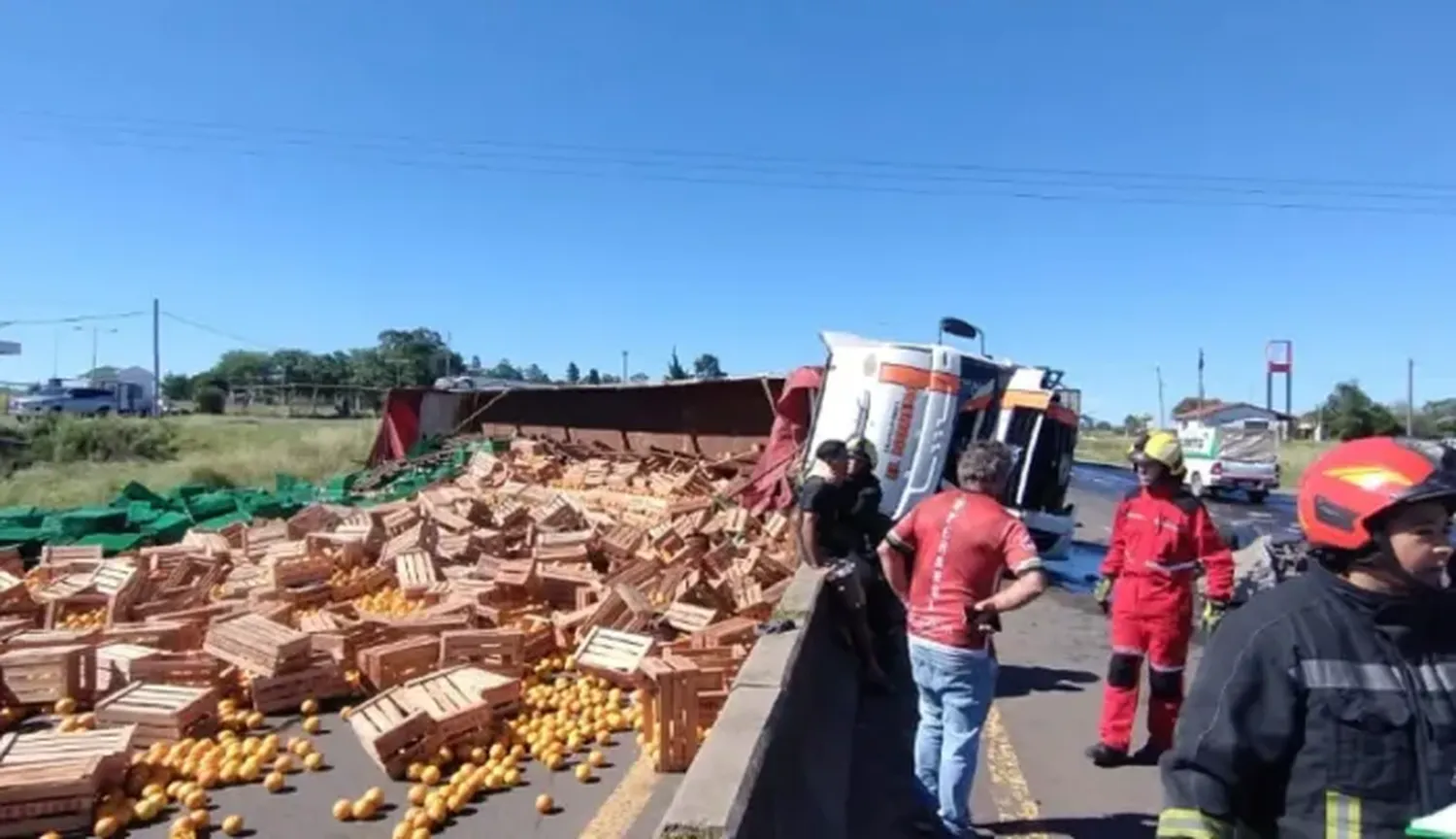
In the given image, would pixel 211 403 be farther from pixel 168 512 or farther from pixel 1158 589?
pixel 1158 589

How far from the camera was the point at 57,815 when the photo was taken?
515 centimetres

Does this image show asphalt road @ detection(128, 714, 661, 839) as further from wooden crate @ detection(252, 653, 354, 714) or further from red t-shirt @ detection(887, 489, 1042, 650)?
red t-shirt @ detection(887, 489, 1042, 650)

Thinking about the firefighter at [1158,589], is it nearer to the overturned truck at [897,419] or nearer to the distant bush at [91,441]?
the overturned truck at [897,419]

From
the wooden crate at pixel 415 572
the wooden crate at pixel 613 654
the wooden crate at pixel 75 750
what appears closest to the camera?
the wooden crate at pixel 75 750

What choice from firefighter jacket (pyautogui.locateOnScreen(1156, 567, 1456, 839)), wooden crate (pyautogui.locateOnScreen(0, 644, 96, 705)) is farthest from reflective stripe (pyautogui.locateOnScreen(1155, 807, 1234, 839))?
wooden crate (pyautogui.locateOnScreen(0, 644, 96, 705))

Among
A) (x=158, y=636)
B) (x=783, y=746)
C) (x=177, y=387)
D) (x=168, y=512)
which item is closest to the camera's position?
(x=783, y=746)

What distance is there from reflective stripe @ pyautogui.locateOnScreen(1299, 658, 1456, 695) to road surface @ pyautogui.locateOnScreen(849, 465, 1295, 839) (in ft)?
10.6

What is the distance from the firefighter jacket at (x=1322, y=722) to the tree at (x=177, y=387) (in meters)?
108

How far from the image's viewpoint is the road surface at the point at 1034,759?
201 inches

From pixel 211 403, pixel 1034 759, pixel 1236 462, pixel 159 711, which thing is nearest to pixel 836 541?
pixel 1034 759

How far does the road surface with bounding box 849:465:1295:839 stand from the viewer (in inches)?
201

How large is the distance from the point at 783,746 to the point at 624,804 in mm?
1614

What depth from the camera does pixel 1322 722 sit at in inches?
81.2

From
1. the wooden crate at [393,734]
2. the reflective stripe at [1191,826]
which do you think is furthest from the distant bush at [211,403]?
the reflective stripe at [1191,826]
